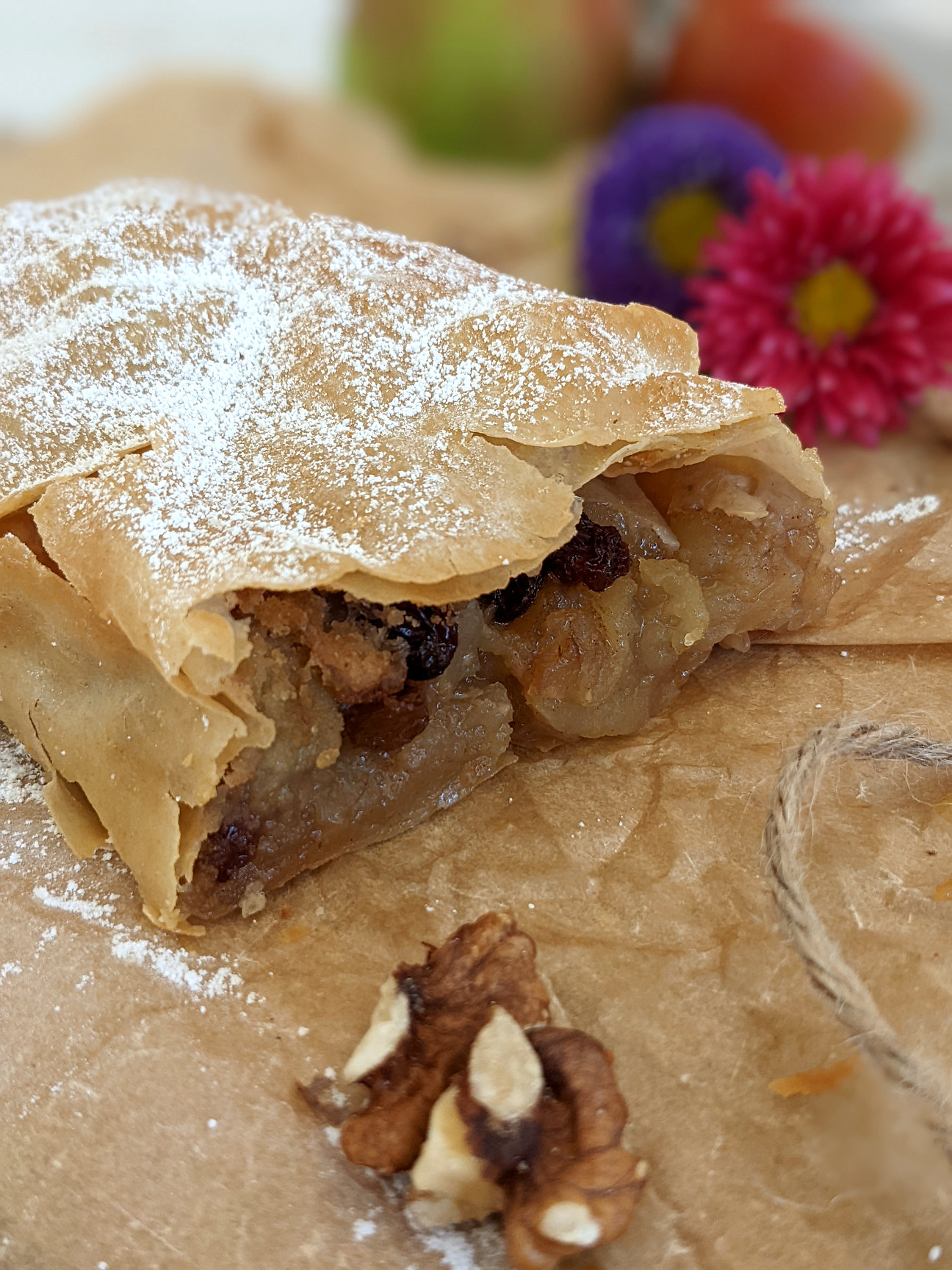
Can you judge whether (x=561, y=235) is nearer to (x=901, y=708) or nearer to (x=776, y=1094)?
(x=901, y=708)

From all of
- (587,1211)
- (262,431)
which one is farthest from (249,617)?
(587,1211)

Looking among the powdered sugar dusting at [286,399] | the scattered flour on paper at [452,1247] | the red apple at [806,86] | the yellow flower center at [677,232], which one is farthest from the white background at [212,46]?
the scattered flour on paper at [452,1247]

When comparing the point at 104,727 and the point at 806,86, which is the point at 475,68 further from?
the point at 104,727

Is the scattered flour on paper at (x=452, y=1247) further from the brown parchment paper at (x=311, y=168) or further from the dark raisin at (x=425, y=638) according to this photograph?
the brown parchment paper at (x=311, y=168)

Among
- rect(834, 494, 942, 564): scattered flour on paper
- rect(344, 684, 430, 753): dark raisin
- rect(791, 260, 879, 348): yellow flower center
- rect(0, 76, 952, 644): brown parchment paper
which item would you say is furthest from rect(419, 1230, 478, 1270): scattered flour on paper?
A: rect(0, 76, 952, 644): brown parchment paper

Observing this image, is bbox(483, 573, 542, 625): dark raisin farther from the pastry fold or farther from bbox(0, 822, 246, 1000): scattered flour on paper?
bbox(0, 822, 246, 1000): scattered flour on paper

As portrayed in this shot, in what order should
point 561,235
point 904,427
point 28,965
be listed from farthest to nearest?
point 561,235
point 904,427
point 28,965
